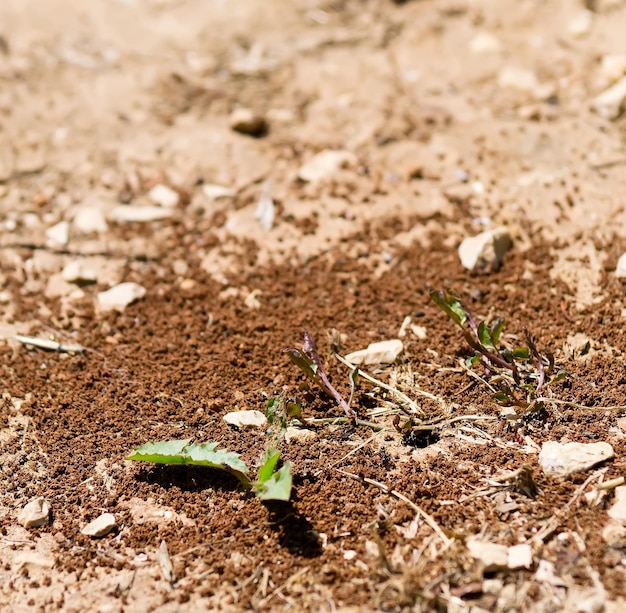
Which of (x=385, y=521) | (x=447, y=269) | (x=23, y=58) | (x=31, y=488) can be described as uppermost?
(x=23, y=58)

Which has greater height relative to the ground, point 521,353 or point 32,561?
point 521,353

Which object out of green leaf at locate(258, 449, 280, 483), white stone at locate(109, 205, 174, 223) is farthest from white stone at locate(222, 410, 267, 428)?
white stone at locate(109, 205, 174, 223)

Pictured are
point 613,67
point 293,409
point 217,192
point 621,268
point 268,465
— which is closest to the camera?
point 268,465

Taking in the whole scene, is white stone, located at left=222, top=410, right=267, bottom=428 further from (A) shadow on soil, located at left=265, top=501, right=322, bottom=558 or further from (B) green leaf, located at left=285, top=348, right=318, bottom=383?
(A) shadow on soil, located at left=265, top=501, right=322, bottom=558

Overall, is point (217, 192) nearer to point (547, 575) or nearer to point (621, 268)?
point (621, 268)

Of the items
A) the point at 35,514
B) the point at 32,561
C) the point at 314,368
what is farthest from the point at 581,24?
the point at 32,561

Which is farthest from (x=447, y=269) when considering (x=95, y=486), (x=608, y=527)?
(x=95, y=486)

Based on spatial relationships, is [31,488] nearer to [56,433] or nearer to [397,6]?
[56,433]
